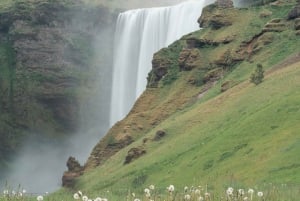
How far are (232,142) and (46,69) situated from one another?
96.7 meters

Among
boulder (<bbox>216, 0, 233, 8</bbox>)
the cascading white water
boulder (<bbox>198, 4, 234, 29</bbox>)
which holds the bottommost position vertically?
boulder (<bbox>198, 4, 234, 29</bbox>)

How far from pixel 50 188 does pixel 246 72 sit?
66.4 m

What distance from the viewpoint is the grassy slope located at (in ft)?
109

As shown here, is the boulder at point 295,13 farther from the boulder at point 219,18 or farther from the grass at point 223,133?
the boulder at point 219,18

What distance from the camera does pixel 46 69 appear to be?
5221 inches

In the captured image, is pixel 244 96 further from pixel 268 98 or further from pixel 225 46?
pixel 225 46

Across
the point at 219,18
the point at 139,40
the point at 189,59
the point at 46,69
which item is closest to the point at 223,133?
the point at 189,59

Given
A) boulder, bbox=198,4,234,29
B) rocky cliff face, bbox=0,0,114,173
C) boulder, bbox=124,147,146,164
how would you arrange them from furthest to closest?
rocky cliff face, bbox=0,0,114,173, boulder, bbox=198,4,234,29, boulder, bbox=124,147,146,164

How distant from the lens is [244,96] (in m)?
50.3

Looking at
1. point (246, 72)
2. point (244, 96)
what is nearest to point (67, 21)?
point (246, 72)

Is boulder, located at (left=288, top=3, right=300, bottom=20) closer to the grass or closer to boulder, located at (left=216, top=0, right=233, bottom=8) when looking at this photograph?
the grass

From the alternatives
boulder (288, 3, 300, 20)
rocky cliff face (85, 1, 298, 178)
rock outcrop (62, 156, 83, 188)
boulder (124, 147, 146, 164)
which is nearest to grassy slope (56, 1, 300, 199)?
boulder (124, 147, 146, 164)

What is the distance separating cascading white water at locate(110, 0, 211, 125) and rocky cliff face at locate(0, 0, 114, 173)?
7.11m

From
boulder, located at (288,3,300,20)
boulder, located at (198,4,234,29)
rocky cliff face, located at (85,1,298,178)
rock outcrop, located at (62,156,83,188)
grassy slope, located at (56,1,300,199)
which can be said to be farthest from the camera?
boulder, located at (198,4,234,29)
